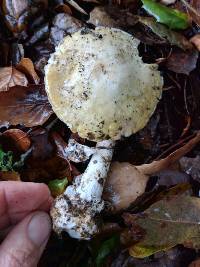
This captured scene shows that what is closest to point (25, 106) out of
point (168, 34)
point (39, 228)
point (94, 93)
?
point (94, 93)

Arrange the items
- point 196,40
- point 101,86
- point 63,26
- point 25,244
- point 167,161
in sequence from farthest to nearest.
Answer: point 63,26
point 196,40
point 167,161
point 101,86
point 25,244

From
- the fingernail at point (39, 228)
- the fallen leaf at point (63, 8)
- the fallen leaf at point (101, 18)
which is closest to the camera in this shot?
the fingernail at point (39, 228)

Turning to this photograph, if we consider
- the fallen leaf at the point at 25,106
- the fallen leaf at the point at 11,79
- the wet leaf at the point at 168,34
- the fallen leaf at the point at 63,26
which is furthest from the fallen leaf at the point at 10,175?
the wet leaf at the point at 168,34

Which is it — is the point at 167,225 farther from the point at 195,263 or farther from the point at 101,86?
the point at 101,86

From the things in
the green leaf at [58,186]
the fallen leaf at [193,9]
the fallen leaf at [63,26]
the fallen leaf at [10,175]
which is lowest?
the fallen leaf at [10,175]

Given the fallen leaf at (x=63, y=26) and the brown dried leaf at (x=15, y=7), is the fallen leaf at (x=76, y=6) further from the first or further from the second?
the brown dried leaf at (x=15, y=7)

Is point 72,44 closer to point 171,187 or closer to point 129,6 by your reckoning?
point 129,6

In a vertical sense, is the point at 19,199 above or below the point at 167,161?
below

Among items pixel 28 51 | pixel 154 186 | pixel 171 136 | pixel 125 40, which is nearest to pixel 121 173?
pixel 154 186
